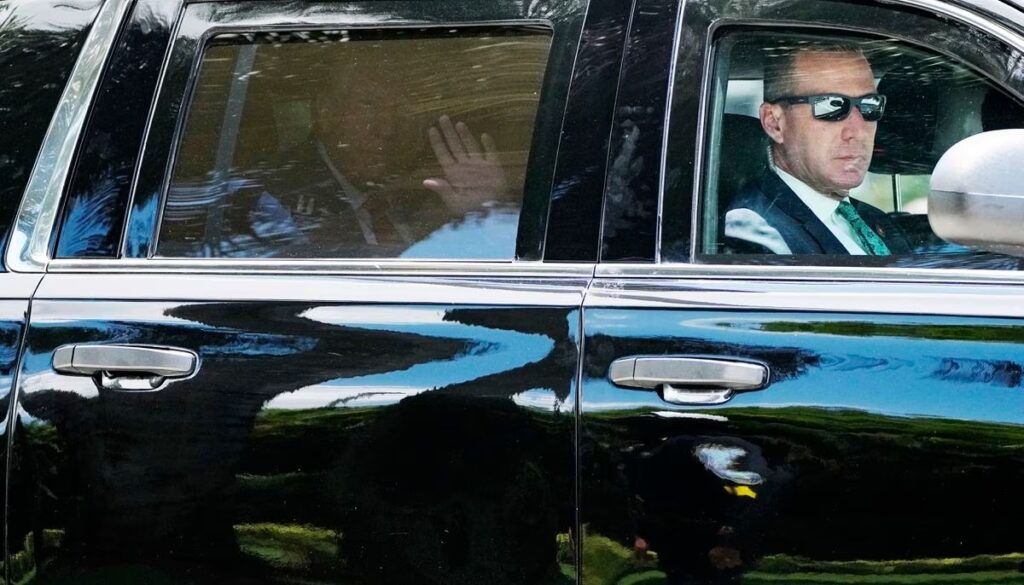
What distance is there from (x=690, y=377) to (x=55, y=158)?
4.04 ft

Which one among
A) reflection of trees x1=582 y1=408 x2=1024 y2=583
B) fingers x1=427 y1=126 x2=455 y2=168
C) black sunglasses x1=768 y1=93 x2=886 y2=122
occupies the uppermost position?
black sunglasses x1=768 y1=93 x2=886 y2=122

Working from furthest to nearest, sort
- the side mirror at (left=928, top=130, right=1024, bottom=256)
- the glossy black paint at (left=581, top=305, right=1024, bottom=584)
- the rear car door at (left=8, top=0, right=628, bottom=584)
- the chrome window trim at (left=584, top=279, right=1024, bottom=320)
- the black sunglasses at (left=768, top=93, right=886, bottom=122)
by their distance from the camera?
the black sunglasses at (left=768, top=93, right=886, bottom=122) < the rear car door at (left=8, top=0, right=628, bottom=584) < the chrome window trim at (left=584, top=279, right=1024, bottom=320) < the glossy black paint at (left=581, top=305, right=1024, bottom=584) < the side mirror at (left=928, top=130, right=1024, bottom=256)

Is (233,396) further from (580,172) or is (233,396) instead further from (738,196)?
(738,196)

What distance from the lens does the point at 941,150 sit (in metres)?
2.29

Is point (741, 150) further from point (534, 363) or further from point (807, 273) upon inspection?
point (534, 363)

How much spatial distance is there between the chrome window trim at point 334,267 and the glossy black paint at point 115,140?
0.03 meters

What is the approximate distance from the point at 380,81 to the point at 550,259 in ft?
1.60

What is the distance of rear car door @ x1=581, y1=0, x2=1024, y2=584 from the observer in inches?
79.5

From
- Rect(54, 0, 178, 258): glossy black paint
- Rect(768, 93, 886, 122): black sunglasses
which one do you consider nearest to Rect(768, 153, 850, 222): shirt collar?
Rect(768, 93, 886, 122): black sunglasses

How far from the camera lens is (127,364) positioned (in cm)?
238

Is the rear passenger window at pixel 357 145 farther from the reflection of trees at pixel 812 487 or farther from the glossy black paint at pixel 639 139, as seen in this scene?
the reflection of trees at pixel 812 487

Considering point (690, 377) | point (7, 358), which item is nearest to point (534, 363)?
point (690, 377)

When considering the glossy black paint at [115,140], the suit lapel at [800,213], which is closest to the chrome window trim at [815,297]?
the suit lapel at [800,213]

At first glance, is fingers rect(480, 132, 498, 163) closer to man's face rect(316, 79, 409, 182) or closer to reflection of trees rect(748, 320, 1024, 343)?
man's face rect(316, 79, 409, 182)
